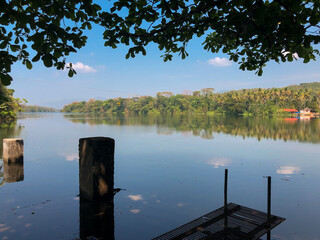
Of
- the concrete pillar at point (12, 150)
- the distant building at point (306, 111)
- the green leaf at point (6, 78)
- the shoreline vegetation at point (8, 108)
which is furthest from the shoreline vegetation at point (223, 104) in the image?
the green leaf at point (6, 78)

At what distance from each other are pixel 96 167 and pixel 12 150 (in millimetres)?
6069

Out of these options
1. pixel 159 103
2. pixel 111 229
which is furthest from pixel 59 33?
pixel 159 103

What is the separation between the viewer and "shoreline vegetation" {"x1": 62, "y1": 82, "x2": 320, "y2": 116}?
87.5m

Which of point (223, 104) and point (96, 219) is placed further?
point (223, 104)

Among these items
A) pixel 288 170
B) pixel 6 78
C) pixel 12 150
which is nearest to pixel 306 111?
pixel 288 170

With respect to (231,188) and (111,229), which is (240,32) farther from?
(231,188)

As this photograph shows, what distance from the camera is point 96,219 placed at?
19.8 feet

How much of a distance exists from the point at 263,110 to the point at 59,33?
89.0 metres

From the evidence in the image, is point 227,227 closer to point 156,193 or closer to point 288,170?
point 156,193

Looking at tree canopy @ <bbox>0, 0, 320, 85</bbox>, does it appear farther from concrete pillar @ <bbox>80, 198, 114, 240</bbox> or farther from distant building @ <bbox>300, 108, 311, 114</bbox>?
distant building @ <bbox>300, 108, 311, 114</bbox>

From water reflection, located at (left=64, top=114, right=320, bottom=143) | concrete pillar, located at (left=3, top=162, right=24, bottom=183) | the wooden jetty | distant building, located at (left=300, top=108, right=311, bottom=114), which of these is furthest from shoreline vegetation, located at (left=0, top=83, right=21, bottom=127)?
distant building, located at (left=300, top=108, right=311, bottom=114)

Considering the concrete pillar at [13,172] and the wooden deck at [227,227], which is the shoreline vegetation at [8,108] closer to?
the concrete pillar at [13,172]

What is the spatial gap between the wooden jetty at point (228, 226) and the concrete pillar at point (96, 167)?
8.46 ft

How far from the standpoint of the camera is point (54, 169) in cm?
1148
